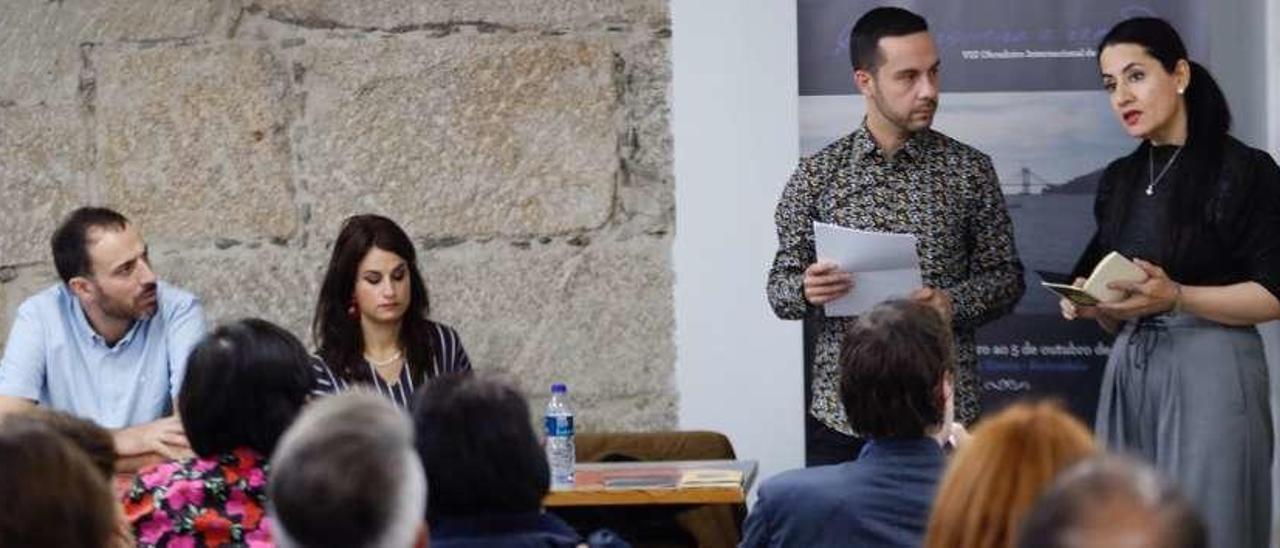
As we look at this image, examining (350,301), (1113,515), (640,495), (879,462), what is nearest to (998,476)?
(1113,515)

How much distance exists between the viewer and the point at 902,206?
5.22 m

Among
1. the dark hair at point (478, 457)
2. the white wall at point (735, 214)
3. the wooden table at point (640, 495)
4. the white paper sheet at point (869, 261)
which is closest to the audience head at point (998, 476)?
the dark hair at point (478, 457)

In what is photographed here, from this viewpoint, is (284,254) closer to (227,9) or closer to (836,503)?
(227,9)

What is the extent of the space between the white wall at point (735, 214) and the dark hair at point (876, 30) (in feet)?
2.29

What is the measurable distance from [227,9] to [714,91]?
1525 millimetres

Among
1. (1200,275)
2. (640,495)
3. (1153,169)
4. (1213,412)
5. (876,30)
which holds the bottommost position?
(640,495)

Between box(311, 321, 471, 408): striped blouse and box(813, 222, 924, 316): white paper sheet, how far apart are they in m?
1.10

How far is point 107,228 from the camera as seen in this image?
19.0 ft

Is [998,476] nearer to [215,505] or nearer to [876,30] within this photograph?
[215,505]

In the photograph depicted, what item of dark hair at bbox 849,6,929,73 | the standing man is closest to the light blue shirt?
the standing man

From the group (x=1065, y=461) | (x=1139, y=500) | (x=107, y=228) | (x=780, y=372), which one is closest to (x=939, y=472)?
(x=1065, y=461)

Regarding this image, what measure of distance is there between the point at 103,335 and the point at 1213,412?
296 centimetres

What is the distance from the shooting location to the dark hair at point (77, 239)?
5.73 meters

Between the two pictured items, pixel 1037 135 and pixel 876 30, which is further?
pixel 1037 135
